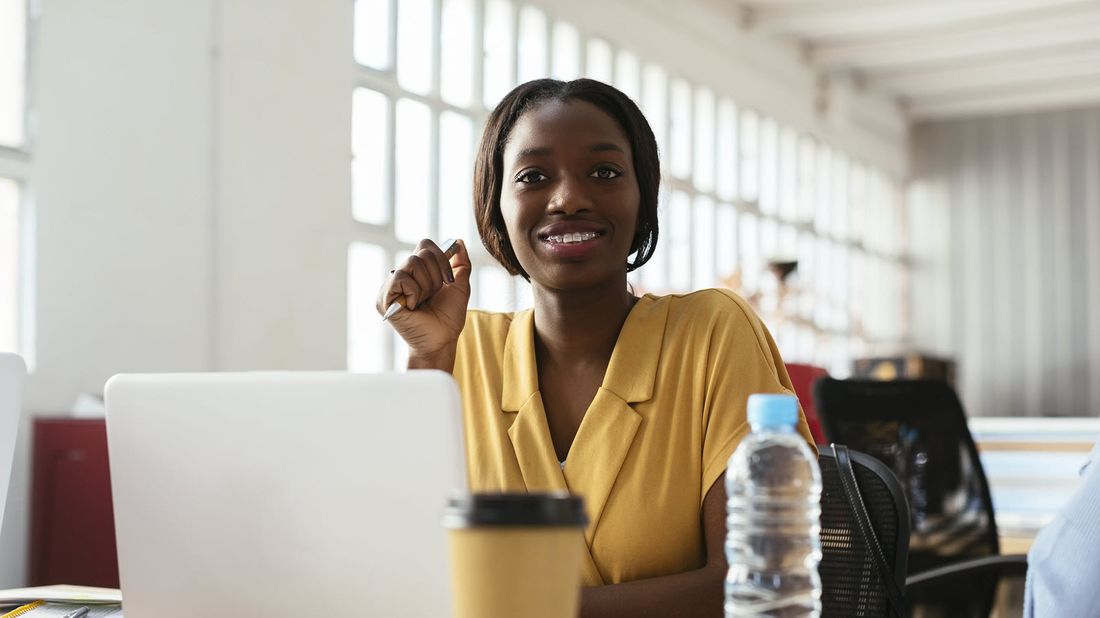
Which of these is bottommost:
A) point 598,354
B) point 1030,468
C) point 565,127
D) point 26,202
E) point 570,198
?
point 1030,468

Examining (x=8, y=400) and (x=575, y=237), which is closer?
(x=8, y=400)

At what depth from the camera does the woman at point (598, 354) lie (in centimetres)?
162

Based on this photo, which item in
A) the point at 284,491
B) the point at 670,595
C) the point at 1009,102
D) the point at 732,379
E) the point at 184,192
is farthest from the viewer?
the point at 1009,102

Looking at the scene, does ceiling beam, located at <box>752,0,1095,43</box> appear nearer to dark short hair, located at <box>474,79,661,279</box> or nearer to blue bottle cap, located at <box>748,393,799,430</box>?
dark short hair, located at <box>474,79,661,279</box>

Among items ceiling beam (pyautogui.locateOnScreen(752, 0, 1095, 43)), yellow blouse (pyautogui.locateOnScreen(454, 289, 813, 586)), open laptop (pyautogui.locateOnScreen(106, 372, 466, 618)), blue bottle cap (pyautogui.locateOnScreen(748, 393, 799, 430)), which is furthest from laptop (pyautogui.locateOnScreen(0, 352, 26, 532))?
ceiling beam (pyautogui.locateOnScreen(752, 0, 1095, 43))

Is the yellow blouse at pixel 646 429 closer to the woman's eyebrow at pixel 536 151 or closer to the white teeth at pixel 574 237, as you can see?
the white teeth at pixel 574 237

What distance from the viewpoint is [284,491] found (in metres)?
1.08

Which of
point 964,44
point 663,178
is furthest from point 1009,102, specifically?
point 663,178

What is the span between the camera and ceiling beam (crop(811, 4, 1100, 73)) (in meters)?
9.42

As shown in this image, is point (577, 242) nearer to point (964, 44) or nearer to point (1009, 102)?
point (964, 44)

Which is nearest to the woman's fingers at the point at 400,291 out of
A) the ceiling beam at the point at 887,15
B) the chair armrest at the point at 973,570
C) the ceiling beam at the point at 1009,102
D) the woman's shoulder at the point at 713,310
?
the woman's shoulder at the point at 713,310

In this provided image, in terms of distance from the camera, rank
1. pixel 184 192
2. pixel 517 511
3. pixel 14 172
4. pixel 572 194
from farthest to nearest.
A: pixel 184 192, pixel 14 172, pixel 572 194, pixel 517 511

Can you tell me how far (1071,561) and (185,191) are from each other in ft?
13.3

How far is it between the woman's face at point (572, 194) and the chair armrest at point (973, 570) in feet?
3.10
